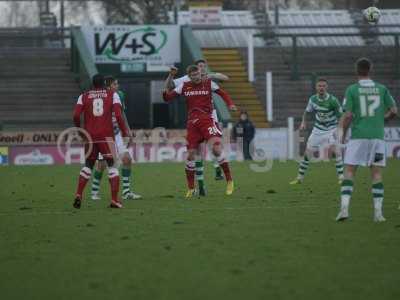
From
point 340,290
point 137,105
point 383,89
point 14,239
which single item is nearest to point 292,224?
point 383,89

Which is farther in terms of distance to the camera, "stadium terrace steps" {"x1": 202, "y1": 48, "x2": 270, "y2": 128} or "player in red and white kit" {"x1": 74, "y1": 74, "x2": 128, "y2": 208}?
"stadium terrace steps" {"x1": 202, "y1": 48, "x2": 270, "y2": 128}

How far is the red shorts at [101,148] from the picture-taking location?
52.1 feet

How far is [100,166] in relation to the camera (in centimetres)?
1772

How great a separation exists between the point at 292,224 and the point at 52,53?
34.2 meters

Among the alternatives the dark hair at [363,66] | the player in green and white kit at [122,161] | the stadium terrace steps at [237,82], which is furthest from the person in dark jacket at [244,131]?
the dark hair at [363,66]

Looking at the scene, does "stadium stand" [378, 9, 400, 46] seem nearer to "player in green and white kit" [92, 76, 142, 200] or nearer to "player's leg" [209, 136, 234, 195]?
"player's leg" [209, 136, 234, 195]

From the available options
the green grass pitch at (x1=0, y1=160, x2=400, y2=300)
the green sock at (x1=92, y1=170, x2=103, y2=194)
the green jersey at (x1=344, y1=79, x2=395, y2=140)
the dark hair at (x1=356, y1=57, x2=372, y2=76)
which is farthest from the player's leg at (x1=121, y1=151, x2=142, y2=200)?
the dark hair at (x1=356, y1=57, x2=372, y2=76)

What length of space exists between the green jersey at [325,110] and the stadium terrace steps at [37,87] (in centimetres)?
1750

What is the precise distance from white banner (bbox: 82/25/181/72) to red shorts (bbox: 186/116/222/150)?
938 inches

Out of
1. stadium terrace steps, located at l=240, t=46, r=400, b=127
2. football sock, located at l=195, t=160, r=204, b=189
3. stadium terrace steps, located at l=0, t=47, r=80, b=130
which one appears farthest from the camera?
stadium terrace steps, located at l=240, t=46, r=400, b=127

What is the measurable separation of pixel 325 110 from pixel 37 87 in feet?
75.9

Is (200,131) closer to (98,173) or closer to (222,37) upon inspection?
(98,173)

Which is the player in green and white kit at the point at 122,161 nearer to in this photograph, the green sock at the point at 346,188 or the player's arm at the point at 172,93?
the player's arm at the point at 172,93

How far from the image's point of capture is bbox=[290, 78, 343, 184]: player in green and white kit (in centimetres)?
2244
